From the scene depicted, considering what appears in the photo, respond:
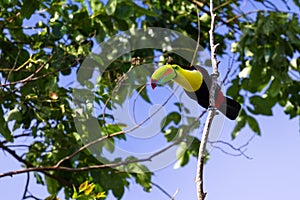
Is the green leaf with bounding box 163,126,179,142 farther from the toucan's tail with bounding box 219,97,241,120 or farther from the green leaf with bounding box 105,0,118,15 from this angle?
the toucan's tail with bounding box 219,97,241,120

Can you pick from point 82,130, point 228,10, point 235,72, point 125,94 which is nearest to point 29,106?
point 82,130

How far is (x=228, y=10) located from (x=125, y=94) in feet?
4.72

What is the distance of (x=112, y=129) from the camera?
6.46ft

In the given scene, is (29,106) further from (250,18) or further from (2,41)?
(250,18)

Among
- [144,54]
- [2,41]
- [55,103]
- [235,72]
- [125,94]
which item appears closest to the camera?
[125,94]

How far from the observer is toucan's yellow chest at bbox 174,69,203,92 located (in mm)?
929

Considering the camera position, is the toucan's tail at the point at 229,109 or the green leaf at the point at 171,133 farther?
the green leaf at the point at 171,133

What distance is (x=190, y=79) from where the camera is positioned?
95 cm

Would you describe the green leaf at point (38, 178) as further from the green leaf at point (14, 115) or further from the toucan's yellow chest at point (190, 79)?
the toucan's yellow chest at point (190, 79)

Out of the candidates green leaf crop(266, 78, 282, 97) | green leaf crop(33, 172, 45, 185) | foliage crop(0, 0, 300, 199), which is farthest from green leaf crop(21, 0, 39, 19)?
green leaf crop(266, 78, 282, 97)

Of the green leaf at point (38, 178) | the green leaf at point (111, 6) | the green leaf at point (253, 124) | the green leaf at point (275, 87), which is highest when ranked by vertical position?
the green leaf at point (111, 6)

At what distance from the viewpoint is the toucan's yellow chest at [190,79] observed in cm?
93

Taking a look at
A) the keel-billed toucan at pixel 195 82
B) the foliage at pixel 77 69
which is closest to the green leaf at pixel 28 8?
the foliage at pixel 77 69

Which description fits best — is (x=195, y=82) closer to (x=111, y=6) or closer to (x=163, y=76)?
(x=163, y=76)
